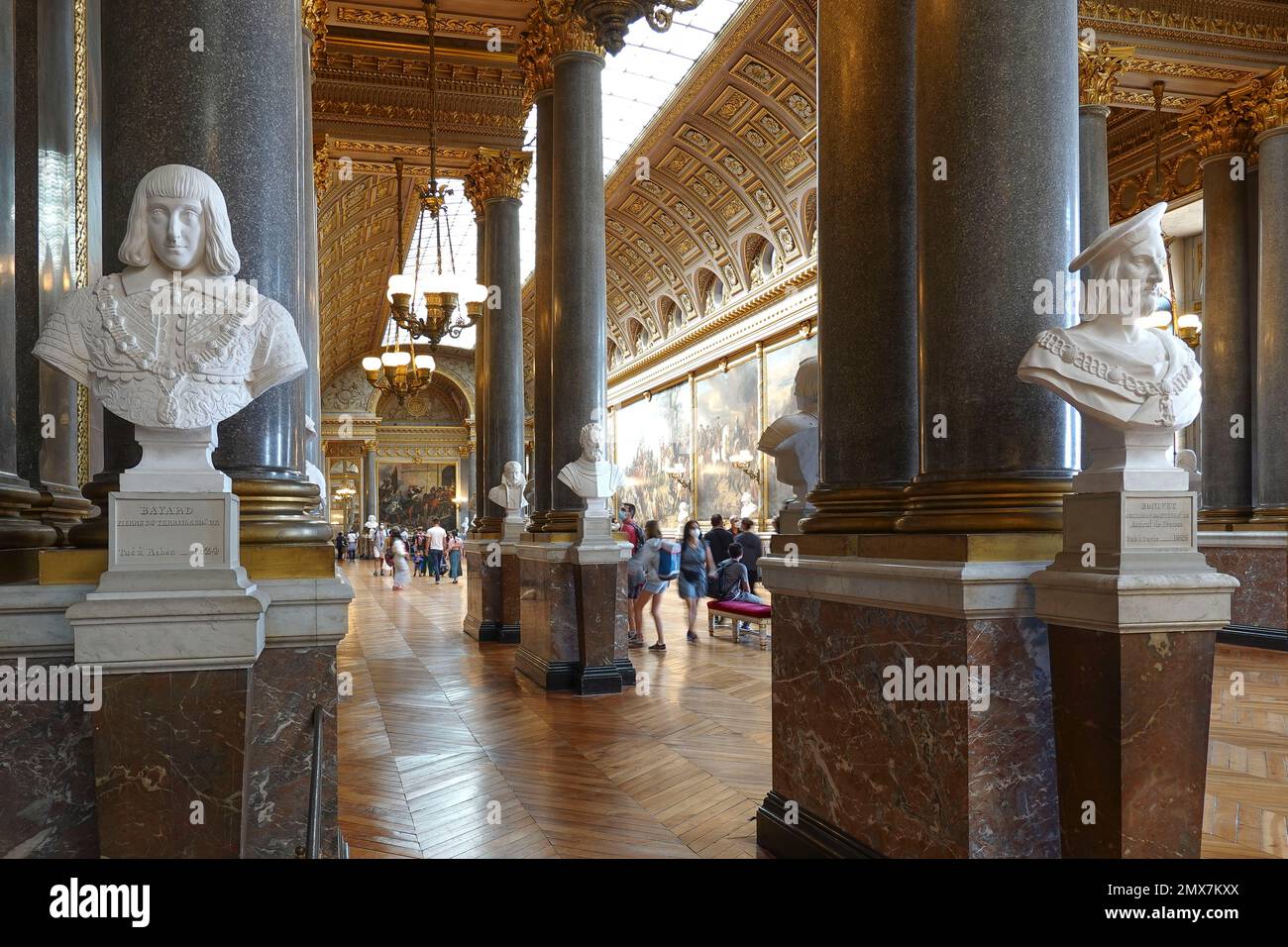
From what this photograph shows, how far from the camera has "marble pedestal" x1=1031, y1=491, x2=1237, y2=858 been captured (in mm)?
2604

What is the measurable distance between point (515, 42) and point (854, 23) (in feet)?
29.1

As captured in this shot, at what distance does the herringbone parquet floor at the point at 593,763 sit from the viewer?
13.1 ft

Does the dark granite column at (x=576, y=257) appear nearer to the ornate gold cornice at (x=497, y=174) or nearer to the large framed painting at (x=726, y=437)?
the ornate gold cornice at (x=497, y=174)

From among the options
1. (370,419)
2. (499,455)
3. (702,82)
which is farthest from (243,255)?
(370,419)

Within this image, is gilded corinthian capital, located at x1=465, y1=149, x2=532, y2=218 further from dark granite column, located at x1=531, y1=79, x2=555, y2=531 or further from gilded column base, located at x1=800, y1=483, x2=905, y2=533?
gilded column base, located at x1=800, y1=483, x2=905, y2=533

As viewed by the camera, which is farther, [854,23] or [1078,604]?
[854,23]

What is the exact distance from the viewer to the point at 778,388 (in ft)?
61.2

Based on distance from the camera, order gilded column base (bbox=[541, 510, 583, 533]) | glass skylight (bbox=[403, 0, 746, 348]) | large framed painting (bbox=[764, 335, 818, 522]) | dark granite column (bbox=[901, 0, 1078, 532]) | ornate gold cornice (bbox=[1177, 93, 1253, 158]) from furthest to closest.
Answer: large framed painting (bbox=[764, 335, 818, 522]), glass skylight (bbox=[403, 0, 746, 348]), ornate gold cornice (bbox=[1177, 93, 1253, 158]), gilded column base (bbox=[541, 510, 583, 533]), dark granite column (bbox=[901, 0, 1078, 532])

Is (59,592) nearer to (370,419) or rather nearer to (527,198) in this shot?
(527,198)

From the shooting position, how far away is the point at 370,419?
35812 millimetres

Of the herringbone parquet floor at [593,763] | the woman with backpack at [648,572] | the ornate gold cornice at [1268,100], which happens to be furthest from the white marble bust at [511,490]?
the ornate gold cornice at [1268,100]

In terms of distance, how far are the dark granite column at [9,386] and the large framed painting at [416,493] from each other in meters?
34.5

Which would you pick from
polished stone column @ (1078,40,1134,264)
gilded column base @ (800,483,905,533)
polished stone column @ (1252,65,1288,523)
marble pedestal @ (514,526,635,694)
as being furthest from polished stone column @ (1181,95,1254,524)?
gilded column base @ (800,483,905,533)

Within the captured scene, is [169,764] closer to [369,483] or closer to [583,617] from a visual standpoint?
[583,617]
